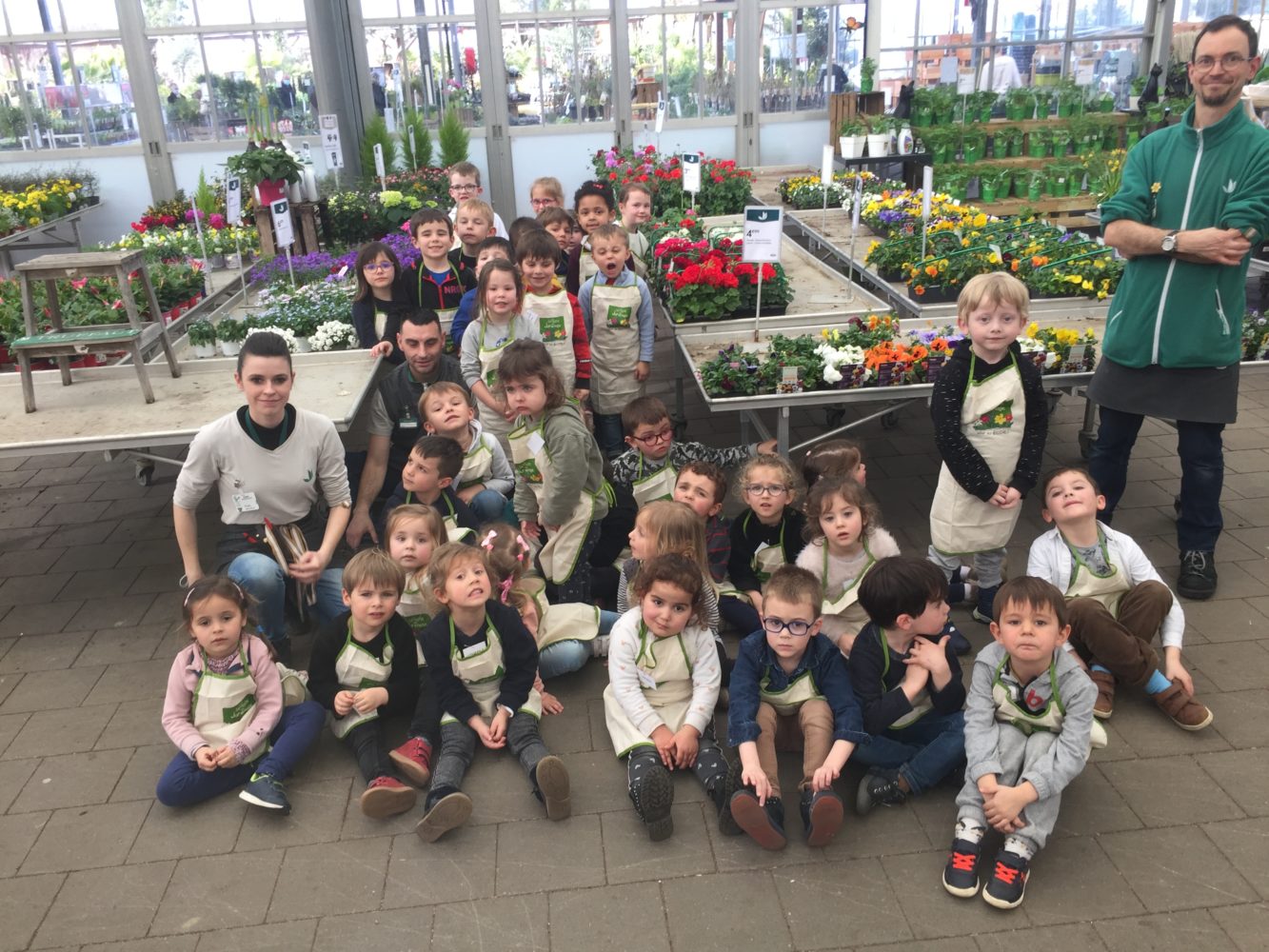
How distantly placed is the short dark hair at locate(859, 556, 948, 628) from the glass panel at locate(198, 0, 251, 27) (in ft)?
42.2

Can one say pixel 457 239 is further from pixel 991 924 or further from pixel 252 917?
pixel 991 924

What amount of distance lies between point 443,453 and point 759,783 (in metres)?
1.94

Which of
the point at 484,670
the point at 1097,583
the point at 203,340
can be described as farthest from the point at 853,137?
the point at 484,670

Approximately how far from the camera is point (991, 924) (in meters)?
2.73

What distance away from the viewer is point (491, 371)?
4980 mm

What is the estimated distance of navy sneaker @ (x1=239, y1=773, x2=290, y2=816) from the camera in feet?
10.6

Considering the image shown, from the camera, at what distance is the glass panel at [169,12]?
500 inches

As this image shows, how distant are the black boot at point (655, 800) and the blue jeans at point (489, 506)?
5.86 feet

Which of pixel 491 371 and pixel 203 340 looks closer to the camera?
pixel 491 371

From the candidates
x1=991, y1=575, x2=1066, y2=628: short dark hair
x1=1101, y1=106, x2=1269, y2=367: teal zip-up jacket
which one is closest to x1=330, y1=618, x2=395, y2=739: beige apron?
x1=991, y1=575, x2=1066, y2=628: short dark hair

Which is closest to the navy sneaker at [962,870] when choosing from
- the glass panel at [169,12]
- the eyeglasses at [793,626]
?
the eyeglasses at [793,626]

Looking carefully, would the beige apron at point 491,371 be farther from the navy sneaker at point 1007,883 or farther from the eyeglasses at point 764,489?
the navy sneaker at point 1007,883

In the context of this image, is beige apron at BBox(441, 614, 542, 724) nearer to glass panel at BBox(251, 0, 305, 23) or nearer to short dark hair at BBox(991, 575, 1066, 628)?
short dark hair at BBox(991, 575, 1066, 628)

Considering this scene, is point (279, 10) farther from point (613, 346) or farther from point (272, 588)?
point (272, 588)
